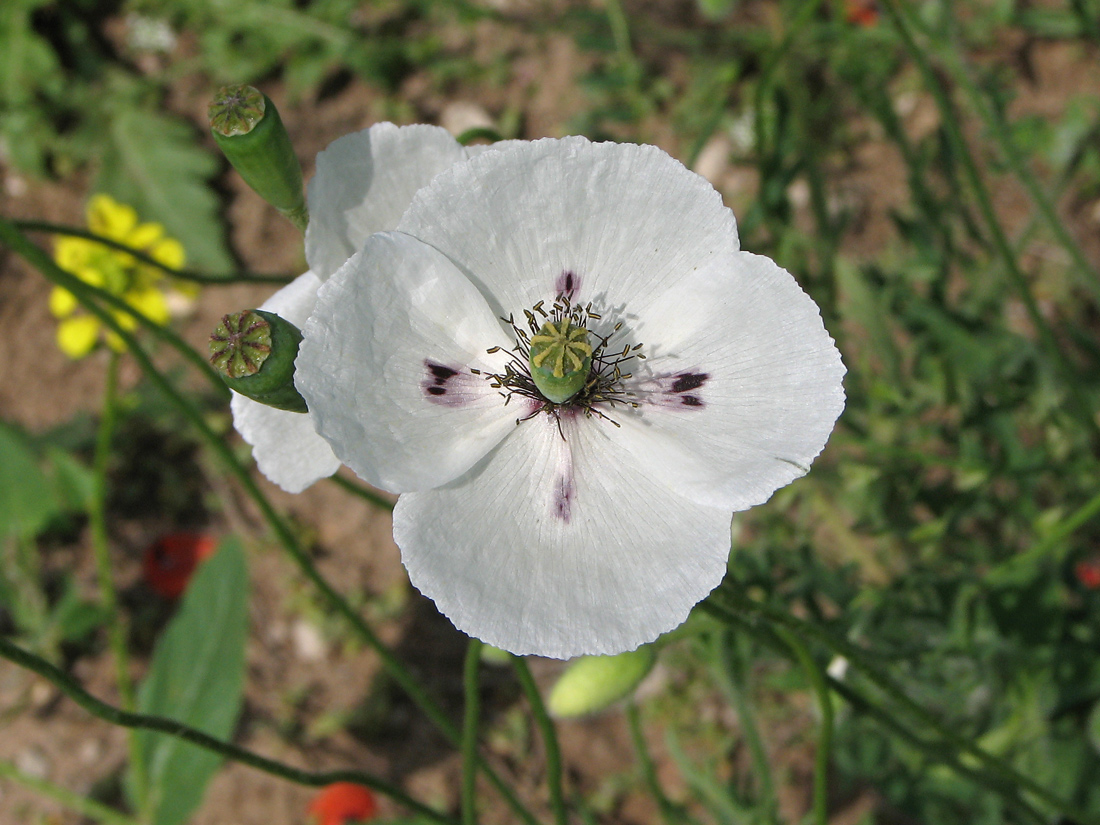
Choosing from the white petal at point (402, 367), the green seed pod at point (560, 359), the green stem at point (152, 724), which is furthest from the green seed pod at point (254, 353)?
the green stem at point (152, 724)

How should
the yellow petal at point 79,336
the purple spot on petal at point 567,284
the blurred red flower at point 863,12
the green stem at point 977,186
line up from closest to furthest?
the purple spot on petal at point 567,284
the green stem at point 977,186
the yellow petal at point 79,336
the blurred red flower at point 863,12

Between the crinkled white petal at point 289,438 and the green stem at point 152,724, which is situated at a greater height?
the crinkled white petal at point 289,438

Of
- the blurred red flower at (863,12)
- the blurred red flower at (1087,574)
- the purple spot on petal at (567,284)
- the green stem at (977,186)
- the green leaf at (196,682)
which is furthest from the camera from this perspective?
the blurred red flower at (863,12)

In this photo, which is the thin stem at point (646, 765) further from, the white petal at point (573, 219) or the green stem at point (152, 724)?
the white petal at point (573, 219)

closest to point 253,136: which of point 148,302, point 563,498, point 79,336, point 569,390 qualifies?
point 569,390

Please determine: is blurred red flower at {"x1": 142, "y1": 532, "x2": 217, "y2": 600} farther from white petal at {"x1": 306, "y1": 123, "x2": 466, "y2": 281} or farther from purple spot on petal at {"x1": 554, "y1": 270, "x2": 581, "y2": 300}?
purple spot on petal at {"x1": 554, "y1": 270, "x2": 581, "y2": 300}

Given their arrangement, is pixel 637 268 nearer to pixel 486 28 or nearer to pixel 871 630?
pixel 871 630

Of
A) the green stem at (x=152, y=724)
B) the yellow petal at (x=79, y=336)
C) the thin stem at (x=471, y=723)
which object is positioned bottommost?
the green stem at (x=152, y=724)

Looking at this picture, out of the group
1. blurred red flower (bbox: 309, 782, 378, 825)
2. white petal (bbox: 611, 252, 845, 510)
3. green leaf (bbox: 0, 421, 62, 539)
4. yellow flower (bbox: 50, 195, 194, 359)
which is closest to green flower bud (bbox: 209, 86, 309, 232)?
white petal (bbox: 611, 252, 845, 510)
